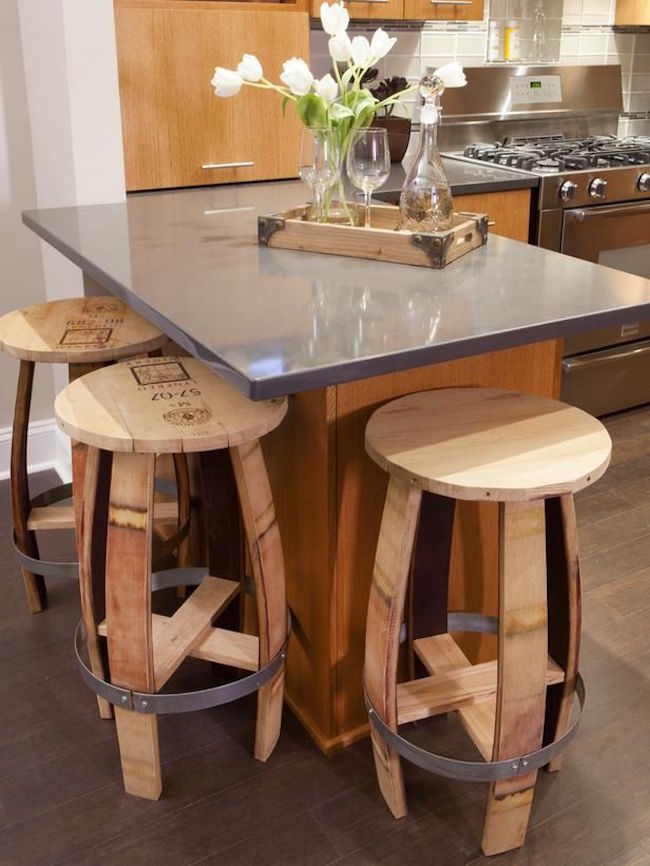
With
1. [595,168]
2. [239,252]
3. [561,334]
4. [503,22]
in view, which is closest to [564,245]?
[595,168]

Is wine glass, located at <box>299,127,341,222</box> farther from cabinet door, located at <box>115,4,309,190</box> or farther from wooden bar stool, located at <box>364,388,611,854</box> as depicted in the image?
cabinet door, located at <box>115,4,309,190</box>

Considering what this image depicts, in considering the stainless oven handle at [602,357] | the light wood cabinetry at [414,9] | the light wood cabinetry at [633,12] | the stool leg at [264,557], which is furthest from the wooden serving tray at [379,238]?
the light wood cabinetry at [633,12]

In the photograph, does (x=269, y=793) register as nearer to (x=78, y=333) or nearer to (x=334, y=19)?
(x=78, y=333)

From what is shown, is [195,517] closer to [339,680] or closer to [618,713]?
[339,680]

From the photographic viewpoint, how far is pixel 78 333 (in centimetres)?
198

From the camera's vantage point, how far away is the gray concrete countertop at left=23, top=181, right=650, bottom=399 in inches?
51.1

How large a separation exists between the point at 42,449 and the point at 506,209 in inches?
68.0

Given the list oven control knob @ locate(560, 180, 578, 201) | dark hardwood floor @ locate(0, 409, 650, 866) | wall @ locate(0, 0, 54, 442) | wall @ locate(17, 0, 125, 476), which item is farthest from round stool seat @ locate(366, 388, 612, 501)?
wall @ locate(0, 0, 54, 442)

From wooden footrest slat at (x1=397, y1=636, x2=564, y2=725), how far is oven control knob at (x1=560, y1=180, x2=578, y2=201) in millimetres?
1842

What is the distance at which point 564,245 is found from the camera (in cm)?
311

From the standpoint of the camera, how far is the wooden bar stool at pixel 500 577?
4.60 ft

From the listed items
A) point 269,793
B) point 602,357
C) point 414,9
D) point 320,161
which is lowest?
point 269,793

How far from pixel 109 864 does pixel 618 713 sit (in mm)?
1075

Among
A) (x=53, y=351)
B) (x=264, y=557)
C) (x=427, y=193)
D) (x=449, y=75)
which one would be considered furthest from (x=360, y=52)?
(x=264, y=557)
